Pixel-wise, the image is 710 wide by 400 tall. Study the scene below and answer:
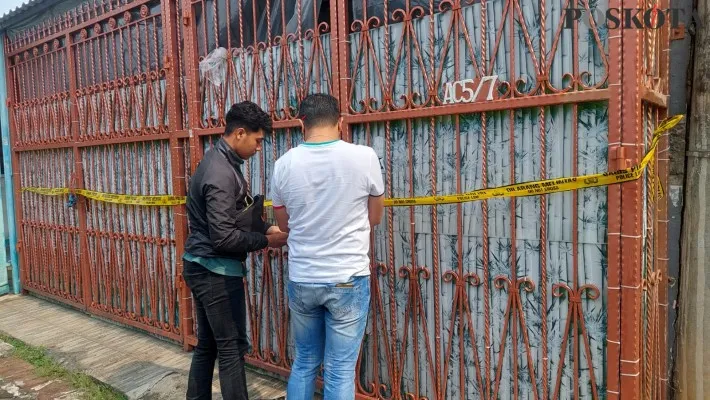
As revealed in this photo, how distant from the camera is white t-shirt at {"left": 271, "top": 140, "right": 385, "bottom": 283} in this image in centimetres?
254

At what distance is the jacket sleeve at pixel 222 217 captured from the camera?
2.82 metres

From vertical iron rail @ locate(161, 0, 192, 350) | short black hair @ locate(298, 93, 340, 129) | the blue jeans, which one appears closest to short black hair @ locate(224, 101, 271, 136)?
short black hair @ locate(298, 93, 340, 129)

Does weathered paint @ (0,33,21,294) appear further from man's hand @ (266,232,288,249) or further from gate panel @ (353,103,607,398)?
gate panel @ (353,103,607,398)

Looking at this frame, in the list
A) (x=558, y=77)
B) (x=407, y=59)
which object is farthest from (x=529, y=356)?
(x=407, y=59)

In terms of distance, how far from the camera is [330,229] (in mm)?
2561

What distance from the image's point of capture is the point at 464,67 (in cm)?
285

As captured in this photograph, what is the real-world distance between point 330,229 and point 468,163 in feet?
2.84

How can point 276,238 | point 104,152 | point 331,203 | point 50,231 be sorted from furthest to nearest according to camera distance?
point 50,231 → point 104,152 → point 276,238 → point 331,203

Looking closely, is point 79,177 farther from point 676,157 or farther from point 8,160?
point 676,157

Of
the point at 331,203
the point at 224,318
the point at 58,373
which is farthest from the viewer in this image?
the point at 58,373

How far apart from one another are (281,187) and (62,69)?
446 centimetres

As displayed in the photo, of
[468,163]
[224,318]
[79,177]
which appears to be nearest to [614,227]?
[468,163]

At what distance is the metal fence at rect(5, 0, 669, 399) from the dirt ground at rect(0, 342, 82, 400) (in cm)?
95

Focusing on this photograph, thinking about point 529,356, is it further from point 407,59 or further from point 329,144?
point 407,59
